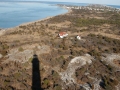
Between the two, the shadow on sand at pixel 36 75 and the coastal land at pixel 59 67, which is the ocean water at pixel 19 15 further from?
A: the shadow on sand at pixel 36 75

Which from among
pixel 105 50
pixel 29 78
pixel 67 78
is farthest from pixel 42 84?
pixel 105 50

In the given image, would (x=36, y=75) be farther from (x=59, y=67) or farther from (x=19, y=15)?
(x=19, y=15)

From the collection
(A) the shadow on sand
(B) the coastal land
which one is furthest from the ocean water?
(A) the shadow on sand

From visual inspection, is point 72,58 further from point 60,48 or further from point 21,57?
point 21,57

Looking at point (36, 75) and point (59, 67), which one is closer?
point (36, 75)

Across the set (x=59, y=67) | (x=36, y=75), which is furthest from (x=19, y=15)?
(x=36, y=75)

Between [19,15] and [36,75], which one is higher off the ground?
[36,75]

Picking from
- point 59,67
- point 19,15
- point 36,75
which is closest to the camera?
point 36,75

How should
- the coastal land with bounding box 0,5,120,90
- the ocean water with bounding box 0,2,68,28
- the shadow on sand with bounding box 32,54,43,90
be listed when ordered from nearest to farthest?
1. the shadow on sand with bounding box 32,54,43,90
2. the coastal land with bounding box 0,5,120,90
3. the ocean water with bounding box 0,2,68,28

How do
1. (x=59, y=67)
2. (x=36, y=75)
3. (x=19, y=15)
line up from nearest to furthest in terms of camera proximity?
(x=36, y=75), (x=59, y=67), (x=19, y=15)

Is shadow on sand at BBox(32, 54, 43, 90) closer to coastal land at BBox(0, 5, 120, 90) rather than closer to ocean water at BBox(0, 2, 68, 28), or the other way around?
coastal land at BBox(0, 5, 120, 90)

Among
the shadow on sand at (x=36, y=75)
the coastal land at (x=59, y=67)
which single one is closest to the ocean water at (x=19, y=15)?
the coastal land at (x=59, y=67)
